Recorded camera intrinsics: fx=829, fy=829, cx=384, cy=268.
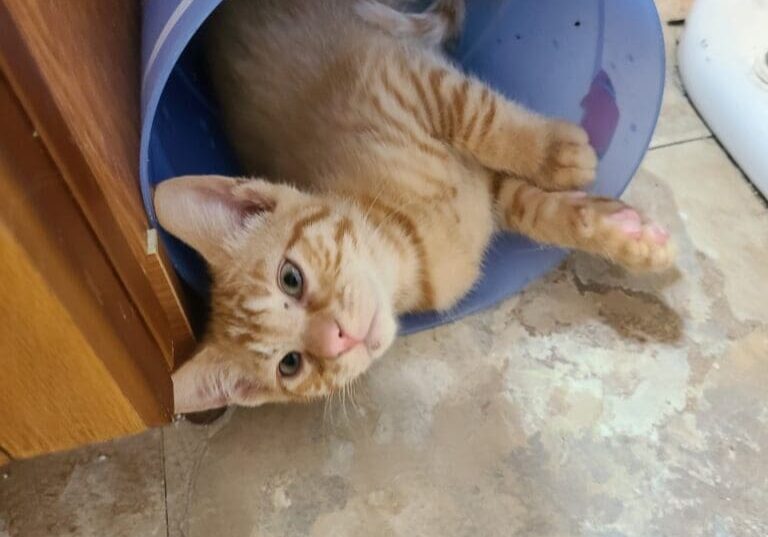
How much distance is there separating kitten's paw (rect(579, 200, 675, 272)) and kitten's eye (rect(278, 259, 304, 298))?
46 centimetres

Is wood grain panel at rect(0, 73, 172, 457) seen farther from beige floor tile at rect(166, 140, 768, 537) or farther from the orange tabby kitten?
beige floor tile at rect(166, 140, 768, 537)

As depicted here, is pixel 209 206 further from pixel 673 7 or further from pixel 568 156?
pixel 673 7

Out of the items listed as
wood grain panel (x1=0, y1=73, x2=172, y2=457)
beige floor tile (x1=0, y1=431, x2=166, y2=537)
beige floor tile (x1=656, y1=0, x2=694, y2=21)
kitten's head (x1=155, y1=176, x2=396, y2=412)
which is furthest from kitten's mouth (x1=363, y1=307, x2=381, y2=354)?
beige floor tile (x1=656, y1=0, x2=694, y2=21)

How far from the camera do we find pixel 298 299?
1137 millimetres

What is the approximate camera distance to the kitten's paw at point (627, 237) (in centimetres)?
128

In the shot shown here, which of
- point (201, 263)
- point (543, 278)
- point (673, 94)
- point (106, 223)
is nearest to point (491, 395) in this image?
point (543, 278)

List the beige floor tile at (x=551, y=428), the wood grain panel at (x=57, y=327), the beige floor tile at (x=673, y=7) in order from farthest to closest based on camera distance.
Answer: the beige floor tile at (x=673, y=7)
the beige floor tile at (x=551, y=428)
the wood grain panel at (x=57, y=327)

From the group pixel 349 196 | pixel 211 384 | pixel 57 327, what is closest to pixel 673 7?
pixel 349 196

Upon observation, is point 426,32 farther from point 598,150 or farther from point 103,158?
point 103,158

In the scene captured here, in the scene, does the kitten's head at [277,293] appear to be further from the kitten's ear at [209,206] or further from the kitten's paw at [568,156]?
the kitten's paw at [568,156]

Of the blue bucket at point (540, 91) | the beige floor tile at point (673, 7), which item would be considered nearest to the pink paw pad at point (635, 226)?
the blue bucket at point (540, 91)

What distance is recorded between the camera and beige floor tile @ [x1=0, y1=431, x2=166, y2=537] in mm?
1286

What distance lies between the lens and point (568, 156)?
130cm

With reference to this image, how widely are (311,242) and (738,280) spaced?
75cm
